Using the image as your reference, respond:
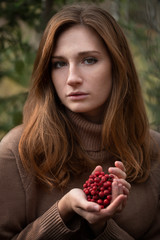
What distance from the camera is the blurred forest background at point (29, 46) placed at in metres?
3.30

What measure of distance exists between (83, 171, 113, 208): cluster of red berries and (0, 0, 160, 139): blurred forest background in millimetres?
1587

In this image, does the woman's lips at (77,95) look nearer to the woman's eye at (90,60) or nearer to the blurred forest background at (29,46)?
the woman's eye at (90,60)

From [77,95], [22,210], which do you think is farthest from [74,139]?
[22,210]

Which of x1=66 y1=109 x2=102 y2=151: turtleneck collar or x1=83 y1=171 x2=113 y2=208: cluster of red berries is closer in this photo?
x1=83 y1=171 x2=113 y2=208: cluster of red berries

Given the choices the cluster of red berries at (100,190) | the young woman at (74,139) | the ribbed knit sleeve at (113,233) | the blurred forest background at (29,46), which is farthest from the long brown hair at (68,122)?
the blurred forest background at (29,46)

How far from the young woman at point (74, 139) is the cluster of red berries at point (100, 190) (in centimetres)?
25

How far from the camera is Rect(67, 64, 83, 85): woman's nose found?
2.06 metres

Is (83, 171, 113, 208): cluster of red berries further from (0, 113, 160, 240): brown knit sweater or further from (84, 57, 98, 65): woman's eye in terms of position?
(84, 57, 98, 65): woman's eye

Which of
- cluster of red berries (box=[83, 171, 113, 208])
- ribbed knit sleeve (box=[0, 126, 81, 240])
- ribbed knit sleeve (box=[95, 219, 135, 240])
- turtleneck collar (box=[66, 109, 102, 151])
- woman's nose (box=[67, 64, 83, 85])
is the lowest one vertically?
ribbed knit sleeve (box=[95, 219, 135, 240])

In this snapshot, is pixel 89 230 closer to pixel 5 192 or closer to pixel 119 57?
pixel 5 192

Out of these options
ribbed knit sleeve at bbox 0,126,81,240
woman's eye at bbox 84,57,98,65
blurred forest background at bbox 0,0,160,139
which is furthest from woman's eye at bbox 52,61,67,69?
blurred forest background at bbox 0,0,160,139

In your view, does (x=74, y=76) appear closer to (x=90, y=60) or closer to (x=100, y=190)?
(x=90, y=60)

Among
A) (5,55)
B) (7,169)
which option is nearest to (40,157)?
(7,169)

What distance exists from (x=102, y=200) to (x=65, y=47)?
2.80ft
